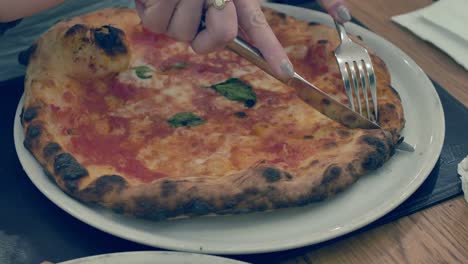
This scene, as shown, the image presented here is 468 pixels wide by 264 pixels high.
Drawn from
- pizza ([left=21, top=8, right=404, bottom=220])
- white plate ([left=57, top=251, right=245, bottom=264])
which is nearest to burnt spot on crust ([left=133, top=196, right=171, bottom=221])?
pizza ([left=21, top=8, right=404, bottom=220])

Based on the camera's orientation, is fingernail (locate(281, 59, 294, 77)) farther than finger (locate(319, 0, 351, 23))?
No

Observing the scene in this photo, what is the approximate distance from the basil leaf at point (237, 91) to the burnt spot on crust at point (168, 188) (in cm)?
29

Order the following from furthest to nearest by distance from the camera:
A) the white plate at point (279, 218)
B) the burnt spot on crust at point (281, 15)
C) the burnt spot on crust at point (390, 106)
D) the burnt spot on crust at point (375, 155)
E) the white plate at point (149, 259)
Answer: the burnt spot on crust at point (281, 15) < the burnt spot on crust at point (390, 106) < the burnt spot on crust at point (375, 155) < the white plate at point (279, 218) < the white plate at point (149, 259)

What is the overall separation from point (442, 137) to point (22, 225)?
2.03 feet

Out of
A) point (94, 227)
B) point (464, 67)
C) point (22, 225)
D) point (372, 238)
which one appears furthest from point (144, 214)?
point (464, 67)

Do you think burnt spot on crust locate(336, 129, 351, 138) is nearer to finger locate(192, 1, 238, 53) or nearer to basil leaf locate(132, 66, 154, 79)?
finger locate(192, 1, 238, 53)

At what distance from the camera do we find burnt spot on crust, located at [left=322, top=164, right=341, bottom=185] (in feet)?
2.53

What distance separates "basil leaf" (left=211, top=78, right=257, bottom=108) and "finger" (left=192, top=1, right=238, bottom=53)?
210 mm

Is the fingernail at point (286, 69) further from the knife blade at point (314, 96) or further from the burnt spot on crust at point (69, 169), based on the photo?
the burnt spot on crust at point (69, 169)

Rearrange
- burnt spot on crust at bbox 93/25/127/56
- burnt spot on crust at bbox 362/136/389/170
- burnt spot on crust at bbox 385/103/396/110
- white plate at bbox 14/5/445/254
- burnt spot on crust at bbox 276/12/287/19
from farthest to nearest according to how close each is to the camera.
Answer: burnt spot on crust at bbox 276/12/287/19
burnt spot on crust at bbox 93/25/127/56
burnt spot on crust at bbox 385/103/396/110
burnt spot on crust at bbox 362/136/389/170
white plate at bbox 14/5/445/254

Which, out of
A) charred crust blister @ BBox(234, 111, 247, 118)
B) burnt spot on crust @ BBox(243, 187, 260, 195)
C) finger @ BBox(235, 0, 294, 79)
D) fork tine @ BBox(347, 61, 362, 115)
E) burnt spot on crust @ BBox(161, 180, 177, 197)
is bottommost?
charred crust blister @ BBox(234, 111, 247, 118)

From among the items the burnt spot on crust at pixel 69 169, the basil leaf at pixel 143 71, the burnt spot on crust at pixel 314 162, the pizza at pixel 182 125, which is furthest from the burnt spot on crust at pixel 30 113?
the burnt spot on crust at pixel 314 162

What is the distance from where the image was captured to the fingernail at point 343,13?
3.45 ft

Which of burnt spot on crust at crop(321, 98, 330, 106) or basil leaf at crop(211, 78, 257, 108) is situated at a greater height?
burnt spot on crust at crop(321, 98, 330, 106)
